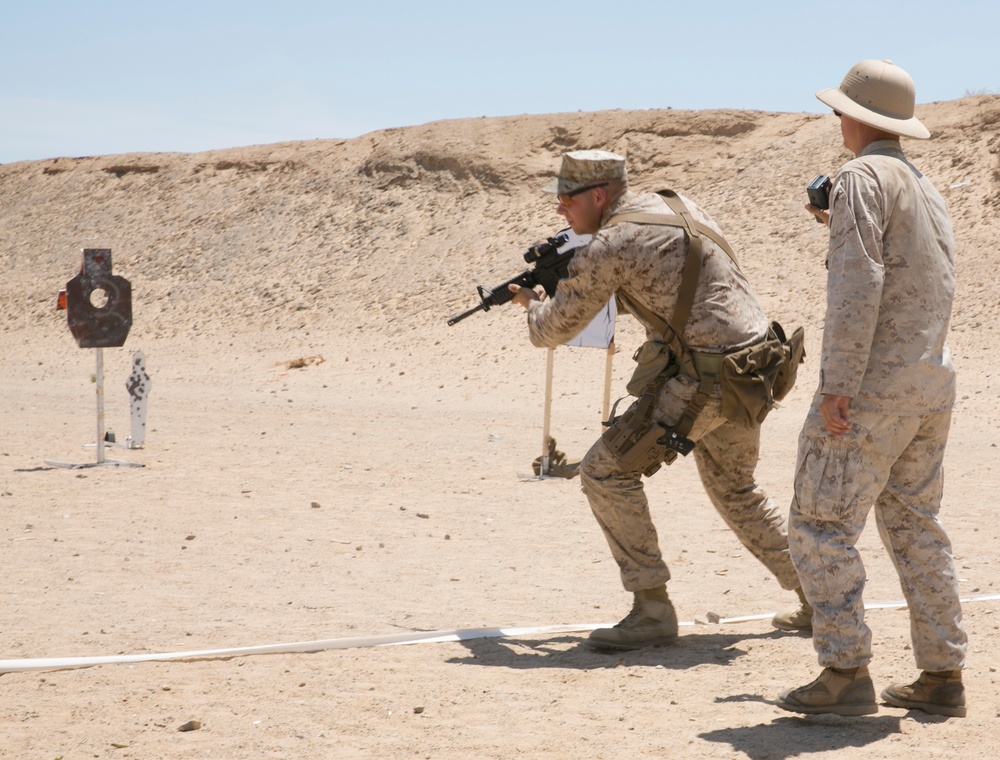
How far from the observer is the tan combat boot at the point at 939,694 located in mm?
3871

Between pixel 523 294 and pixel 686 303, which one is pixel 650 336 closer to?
pixel 686 303

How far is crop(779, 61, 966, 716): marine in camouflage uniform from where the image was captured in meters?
3.57

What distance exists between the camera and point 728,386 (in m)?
4.45

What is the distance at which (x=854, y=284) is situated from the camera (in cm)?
355

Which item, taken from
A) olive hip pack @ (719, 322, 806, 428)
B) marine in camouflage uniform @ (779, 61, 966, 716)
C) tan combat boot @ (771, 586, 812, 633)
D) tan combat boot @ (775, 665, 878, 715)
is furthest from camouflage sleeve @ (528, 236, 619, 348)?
tan combat boot @ (775, 665, 878, 715)

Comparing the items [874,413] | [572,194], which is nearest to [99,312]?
[572,194]

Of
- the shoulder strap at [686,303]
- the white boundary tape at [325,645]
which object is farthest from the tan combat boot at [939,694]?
the white boundary tape at [325,645]

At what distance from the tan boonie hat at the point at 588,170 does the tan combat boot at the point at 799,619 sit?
189 cm

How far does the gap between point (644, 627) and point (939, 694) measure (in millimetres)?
1289

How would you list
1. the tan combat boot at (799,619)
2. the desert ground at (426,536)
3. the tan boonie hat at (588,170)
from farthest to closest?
1. the tan combat boot at (799,619)
2. the tan boonie hat at (588,170)
3. the desert ground at (426,536)

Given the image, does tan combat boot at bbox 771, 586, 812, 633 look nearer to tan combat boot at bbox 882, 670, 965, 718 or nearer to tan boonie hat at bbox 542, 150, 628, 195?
tan combat boot at bbox 882, 670, 965, 718

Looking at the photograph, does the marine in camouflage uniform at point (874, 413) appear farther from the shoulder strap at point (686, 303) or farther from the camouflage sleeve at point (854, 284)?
the shoulder strap at point (686, 303)

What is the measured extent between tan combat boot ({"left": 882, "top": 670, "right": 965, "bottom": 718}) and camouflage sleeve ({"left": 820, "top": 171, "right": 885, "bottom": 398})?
1066 mm

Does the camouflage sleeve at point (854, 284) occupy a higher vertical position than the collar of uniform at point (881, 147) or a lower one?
lower
